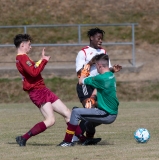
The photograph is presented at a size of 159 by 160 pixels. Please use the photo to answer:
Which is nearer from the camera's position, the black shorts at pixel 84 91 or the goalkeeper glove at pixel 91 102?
the goalkeeper glove at pixel 91 102

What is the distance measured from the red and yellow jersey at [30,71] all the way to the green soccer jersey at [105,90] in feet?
2.62

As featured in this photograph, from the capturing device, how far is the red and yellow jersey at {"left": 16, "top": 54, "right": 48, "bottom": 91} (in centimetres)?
893

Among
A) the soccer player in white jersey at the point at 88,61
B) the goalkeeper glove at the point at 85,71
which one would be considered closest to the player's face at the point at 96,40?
the soccer player in white jersey at the point at 88,61

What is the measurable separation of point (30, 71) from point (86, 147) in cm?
144

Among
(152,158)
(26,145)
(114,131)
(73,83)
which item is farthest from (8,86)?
(152,158)

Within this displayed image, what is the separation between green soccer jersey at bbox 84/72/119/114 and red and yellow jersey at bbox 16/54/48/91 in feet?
2.62

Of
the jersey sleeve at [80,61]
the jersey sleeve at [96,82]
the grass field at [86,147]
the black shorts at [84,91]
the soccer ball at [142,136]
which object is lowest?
the grass field at [86,147]

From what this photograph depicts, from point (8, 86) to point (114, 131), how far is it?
10.4m

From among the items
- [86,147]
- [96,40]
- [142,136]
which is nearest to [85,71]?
[96,40]

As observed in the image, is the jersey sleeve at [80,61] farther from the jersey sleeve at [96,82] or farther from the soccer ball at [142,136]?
the soccer ball at [142,136]

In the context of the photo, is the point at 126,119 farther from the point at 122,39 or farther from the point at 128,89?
the point at 122,39

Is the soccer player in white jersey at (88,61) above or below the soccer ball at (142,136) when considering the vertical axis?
above

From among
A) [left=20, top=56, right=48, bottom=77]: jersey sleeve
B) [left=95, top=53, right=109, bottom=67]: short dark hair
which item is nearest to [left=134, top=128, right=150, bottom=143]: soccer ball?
[left=95, top=53, right=109, bottom=67]: short dark hair

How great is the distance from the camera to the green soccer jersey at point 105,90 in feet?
28.1
